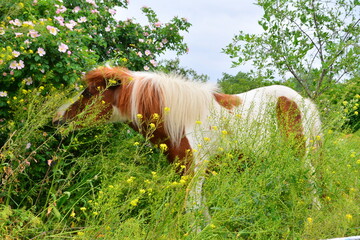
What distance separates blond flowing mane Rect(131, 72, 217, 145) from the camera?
3904 mm

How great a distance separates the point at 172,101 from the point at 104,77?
2.24 ft

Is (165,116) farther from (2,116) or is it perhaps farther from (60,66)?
(2,116)

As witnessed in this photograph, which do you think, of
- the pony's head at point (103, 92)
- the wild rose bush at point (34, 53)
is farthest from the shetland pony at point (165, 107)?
the wild rose bush at point (34, 53)

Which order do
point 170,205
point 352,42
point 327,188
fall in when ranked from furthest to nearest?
point 352,42, point 327,188, point 170,205

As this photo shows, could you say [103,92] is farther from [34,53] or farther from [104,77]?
[34,53]

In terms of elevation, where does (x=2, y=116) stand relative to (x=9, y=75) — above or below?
below

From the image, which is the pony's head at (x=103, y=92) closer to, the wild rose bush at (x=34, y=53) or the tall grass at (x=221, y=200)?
the wild rose bush at (x=34, y=53)

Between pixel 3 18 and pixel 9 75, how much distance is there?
750 mm

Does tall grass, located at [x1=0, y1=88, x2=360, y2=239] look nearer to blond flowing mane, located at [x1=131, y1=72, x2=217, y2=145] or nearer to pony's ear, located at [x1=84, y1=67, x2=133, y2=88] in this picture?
blond flowing mane, located at [x1=131, y1=72, x2=217, y2=145]

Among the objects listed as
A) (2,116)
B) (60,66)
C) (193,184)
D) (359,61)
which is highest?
(359,61)

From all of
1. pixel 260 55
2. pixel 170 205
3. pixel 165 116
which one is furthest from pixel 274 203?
pixel 260 55

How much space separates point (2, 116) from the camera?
3859 millimetres

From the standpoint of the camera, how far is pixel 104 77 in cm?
404

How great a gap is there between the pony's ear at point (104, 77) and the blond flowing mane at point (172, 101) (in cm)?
11
